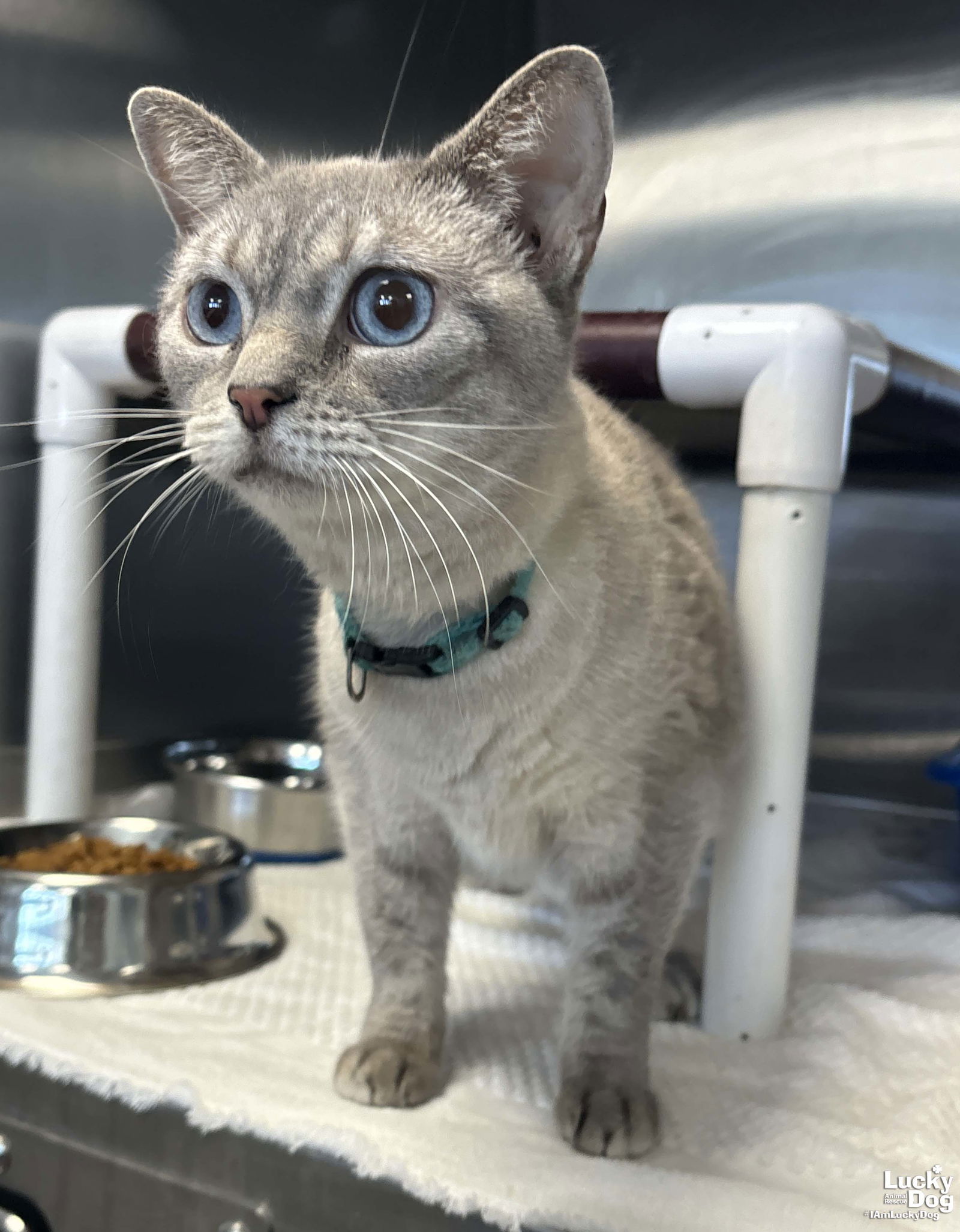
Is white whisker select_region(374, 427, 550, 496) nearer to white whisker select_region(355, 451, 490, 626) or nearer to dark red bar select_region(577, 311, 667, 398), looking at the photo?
white whisker select_region(355, 451, 490, 626)

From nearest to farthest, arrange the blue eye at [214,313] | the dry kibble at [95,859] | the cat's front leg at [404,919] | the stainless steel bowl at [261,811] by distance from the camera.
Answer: the blue eye at [214,313] → the cat's front leg at [404,919] → the dry kibble at [95,859] → the stainless steel bowl at [261,811]

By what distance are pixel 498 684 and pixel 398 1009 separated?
36cm

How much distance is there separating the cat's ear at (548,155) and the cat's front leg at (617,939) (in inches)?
20.2

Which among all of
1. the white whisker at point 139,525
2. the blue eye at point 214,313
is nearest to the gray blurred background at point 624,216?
the white whisker at point 139,525

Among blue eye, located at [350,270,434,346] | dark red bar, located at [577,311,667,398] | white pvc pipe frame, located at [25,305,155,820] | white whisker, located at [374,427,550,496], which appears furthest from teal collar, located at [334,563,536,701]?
white pvc pipe frame, located at [25,305,155,820]

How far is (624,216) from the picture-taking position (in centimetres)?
197

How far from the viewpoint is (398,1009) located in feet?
3.48

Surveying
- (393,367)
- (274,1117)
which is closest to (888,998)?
(274,1117)

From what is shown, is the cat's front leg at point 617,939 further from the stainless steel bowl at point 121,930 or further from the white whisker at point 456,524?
the stainless steel bowl at point 121,930

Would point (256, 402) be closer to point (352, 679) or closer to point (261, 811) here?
point (352, 679)

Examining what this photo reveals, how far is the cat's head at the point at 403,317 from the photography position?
2.56ft

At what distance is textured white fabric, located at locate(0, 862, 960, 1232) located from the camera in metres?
0.82

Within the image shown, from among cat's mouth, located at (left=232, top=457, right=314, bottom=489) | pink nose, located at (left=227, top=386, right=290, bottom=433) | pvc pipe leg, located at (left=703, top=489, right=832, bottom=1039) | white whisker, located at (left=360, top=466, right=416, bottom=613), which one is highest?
pink nose, located at (left=227, top=386, right=290, bottom=433)

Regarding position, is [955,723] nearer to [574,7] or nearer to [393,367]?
[574,7]
